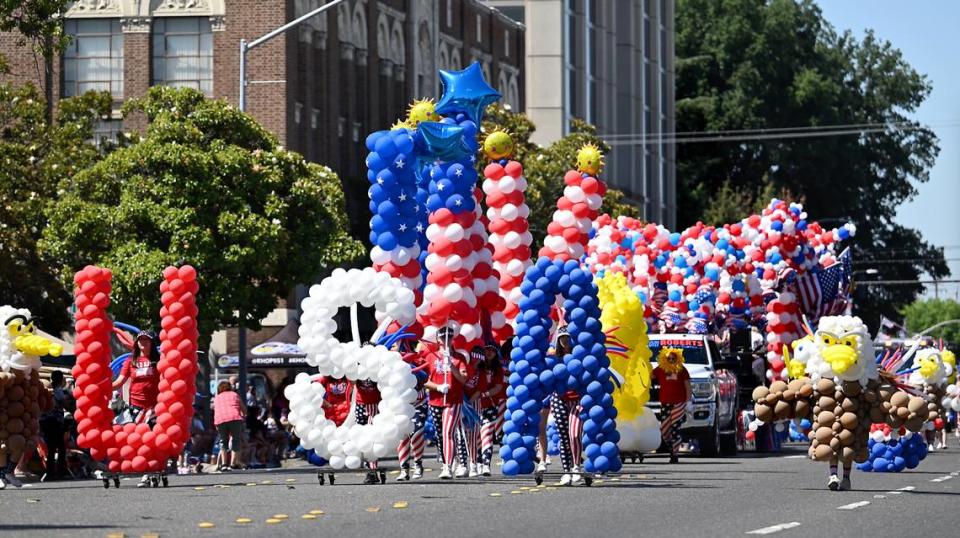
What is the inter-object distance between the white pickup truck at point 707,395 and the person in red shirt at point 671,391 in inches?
28.2

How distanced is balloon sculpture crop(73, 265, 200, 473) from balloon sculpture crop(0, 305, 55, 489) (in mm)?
1016

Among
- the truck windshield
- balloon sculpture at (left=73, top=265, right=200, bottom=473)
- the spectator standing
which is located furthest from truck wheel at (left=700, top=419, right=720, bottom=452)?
balloon sculpture at (left=73, top=265, right=200, bottom=473)

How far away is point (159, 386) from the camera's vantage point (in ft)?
86.7

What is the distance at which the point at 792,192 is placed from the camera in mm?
97938

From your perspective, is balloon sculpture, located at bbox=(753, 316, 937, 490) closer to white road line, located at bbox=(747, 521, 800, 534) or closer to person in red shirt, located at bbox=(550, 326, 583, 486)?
person in red shirt, located at bbox=(550, 326, 583, 486)

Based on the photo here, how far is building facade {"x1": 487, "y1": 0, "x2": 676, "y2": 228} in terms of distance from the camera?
8144 cm


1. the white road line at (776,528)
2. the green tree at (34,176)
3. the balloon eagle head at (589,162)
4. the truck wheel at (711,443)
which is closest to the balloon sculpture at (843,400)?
the white road line at (776,528)

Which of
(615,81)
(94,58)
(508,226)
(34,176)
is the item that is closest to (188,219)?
(34,176)

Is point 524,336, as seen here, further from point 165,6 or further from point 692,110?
point 692,110

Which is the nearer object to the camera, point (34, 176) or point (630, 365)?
point (630, 365)

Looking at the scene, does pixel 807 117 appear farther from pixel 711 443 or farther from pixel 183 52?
pixel 711 443

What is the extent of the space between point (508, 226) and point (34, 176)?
1545 cm

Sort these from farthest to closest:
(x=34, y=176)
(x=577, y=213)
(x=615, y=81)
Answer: (x=615, y=81) < (x=34, y=176) < (x=577, y=213)

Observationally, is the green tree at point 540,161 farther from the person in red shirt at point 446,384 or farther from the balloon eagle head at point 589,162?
the person in red shirt at point 446,384
